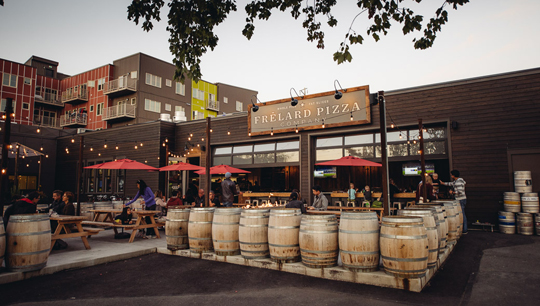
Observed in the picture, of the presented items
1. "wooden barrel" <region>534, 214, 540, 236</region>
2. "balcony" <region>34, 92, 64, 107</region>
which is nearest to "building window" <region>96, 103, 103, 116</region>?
"balcony" <region>34, 92, 64, 107</region>

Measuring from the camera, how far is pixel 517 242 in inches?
277

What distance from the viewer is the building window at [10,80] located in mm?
27867

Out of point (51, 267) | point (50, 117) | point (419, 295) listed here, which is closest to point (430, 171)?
point (419, 295)

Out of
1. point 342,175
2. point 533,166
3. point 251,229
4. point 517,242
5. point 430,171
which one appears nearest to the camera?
point 251,229

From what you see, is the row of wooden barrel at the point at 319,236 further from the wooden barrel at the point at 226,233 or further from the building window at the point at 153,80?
the building window at the point at 153,80

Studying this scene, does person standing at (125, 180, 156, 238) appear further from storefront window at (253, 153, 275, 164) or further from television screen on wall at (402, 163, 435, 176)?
television screen on wall at (402, 163, 435, 176)

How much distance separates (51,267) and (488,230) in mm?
10197

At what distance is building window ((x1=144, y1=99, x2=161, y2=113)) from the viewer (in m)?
26.5

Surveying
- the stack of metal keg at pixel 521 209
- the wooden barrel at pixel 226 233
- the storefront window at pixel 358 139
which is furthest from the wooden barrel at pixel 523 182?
the wooden barrel at pixel 226 233

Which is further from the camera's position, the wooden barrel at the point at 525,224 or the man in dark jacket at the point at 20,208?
the wooden barrel at the point at 525,224

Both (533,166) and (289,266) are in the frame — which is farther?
(533,166)

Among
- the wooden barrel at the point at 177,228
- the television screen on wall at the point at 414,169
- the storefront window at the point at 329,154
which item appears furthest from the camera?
the storefront window at the point at 329,154

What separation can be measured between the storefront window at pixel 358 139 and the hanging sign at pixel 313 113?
638mm

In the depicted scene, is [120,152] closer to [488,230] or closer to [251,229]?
[251,229]
